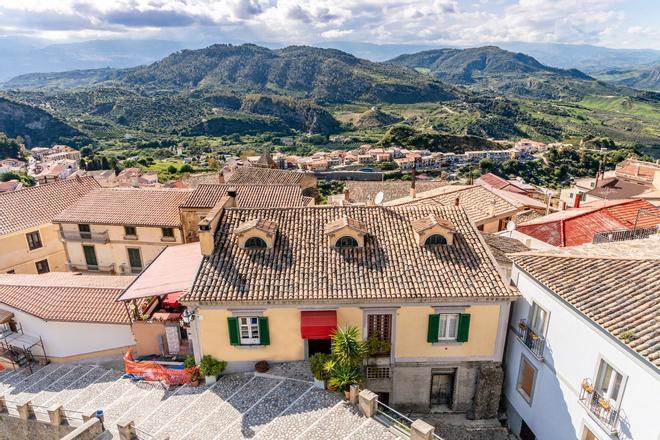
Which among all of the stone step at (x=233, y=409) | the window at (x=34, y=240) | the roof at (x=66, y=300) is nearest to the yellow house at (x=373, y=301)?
the stone step at (x=233, y=409)

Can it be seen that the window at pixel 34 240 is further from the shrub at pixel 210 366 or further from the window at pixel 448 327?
A: the window at pixel 448 327

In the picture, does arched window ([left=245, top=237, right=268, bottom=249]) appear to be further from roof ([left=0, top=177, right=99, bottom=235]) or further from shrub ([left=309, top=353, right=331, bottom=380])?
roof ([left=0, top=177, right=99, bottom=235])

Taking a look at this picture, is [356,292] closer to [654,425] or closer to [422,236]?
[422,236]

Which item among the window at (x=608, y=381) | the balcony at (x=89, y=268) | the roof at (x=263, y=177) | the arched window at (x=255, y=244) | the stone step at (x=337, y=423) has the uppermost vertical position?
the arched window at (x=255, y=244)

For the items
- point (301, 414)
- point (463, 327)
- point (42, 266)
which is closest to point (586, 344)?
point (463, 327)

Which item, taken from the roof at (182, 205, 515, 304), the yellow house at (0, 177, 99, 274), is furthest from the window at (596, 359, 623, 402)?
the yellow house at (0, 177, 99, 274)

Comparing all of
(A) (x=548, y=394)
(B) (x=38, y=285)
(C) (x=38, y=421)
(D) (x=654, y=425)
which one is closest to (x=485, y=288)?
→ (A) (x=548, y=394)
